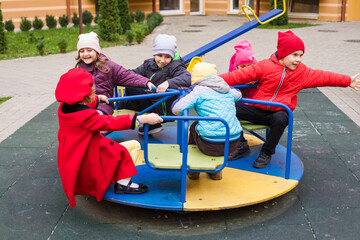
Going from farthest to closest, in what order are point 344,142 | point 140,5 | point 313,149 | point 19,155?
point 140,5, point 344,142, point 313,149, point 19,155

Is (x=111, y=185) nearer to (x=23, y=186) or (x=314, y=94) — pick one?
(x=23, y=186)

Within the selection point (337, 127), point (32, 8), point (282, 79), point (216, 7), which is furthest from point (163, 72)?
Result: point (216, 7)

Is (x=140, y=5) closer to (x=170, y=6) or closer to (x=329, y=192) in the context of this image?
(x=170, y=6)

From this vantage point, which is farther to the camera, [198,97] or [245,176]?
[245,176]

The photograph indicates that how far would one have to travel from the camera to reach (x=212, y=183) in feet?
12.5

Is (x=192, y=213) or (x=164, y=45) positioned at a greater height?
(x=164, y=45)

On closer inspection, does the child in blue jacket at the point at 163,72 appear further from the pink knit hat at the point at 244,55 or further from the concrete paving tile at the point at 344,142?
the concrete paving tile at the point at 344,142

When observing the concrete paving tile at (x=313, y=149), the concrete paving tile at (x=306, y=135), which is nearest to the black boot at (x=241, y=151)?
the concrete paving tile at (x=313, y=149)

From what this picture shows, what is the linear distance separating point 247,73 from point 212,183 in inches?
43.8

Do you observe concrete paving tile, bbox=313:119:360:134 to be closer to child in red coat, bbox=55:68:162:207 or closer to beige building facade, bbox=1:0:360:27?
child in red coat, bbox=55:68:162:207

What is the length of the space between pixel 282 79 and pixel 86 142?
6.20 feet

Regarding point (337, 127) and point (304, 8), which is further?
point (304, 8)

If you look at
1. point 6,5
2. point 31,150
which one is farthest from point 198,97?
point 6,5

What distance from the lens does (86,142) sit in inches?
131
